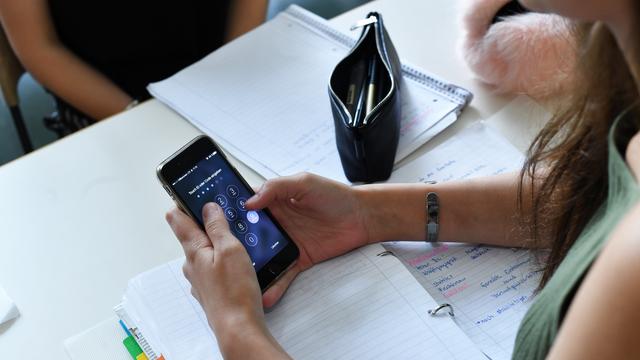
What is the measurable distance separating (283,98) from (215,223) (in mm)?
328

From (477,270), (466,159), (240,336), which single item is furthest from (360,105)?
(240,336)

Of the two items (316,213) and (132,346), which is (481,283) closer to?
(316,213)

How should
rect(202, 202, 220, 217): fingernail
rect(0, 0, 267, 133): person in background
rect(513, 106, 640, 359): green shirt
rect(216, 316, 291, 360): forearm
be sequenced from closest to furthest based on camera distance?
rect(513, 106, 640, 359): green shirt
rect(216, 316, 291, 360): forearm
rect(202, 202, 220, 217): fingernail
rect(0, 0, 267, 133): person in background

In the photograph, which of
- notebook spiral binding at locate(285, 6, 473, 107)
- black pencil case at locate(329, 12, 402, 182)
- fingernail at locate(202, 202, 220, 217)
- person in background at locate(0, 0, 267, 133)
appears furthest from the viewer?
person in background at locate(0, 0, 267, 133)

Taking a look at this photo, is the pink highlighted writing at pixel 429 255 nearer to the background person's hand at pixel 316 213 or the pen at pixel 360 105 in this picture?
the background person's hand at pixel 316 213

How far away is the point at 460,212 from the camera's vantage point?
0.83 m

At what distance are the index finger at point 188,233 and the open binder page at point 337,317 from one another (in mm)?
58

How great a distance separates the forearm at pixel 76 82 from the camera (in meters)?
1.29

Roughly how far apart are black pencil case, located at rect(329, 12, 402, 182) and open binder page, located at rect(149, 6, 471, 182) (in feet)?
0.13

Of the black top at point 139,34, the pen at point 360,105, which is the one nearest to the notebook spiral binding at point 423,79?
the pen at point 360,105

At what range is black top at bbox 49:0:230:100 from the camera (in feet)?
4.30

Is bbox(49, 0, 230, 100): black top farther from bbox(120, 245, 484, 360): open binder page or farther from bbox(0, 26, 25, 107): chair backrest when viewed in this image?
bbox(120, 245, 484, 360): open binder page

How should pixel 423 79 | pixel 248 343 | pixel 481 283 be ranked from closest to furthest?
1. pixel 248 343
2. pixel 481 283
3. pixel 423 79

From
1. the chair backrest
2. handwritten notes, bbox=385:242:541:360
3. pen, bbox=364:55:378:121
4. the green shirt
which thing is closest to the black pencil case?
pen, bbox=364:55:378:121
